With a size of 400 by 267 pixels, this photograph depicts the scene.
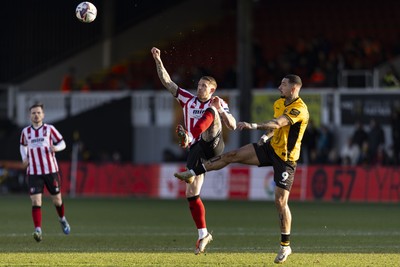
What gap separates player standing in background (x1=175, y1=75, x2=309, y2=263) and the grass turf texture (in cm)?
57

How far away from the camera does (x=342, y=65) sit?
30.3 meters

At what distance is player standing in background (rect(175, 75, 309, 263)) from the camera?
12703mm

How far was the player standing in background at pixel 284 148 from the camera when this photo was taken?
12703 millimetres

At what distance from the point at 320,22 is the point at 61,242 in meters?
20.6

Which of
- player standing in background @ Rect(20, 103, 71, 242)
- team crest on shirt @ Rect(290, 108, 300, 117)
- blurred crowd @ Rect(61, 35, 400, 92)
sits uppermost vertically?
blurred crowd @ Rect(61, 35, 400, 92)

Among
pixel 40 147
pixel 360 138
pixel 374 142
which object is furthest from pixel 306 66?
pixel 40 147

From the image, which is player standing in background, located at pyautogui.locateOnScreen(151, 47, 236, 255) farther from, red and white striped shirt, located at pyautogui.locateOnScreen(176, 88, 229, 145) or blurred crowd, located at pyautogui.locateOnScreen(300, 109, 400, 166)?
blurred crowd, located at pyautogui.locateOnScreen(300, 109, 400, 166)

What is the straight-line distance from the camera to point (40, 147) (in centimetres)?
1642

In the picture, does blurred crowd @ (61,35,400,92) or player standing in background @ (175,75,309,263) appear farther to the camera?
blurred crowd @ (61,35,400,92)

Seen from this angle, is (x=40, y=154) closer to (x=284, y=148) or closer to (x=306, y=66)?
(x=284, y=148)

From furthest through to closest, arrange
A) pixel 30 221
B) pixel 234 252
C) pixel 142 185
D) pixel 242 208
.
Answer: pixel 142 185
pixel 242 208
pixel 30 221
pixel 234 252

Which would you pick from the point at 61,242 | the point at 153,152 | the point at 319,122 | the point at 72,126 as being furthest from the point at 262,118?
the point at 61,242

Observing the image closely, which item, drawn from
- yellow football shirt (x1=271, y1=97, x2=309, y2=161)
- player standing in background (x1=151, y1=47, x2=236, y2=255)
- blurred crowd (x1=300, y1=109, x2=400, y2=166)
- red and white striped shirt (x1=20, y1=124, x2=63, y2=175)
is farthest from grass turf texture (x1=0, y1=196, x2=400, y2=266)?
blurred crowd (x1=300, y1=109, x2=400, y2=166)

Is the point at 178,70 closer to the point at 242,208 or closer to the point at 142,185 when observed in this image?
the point at 142,185
